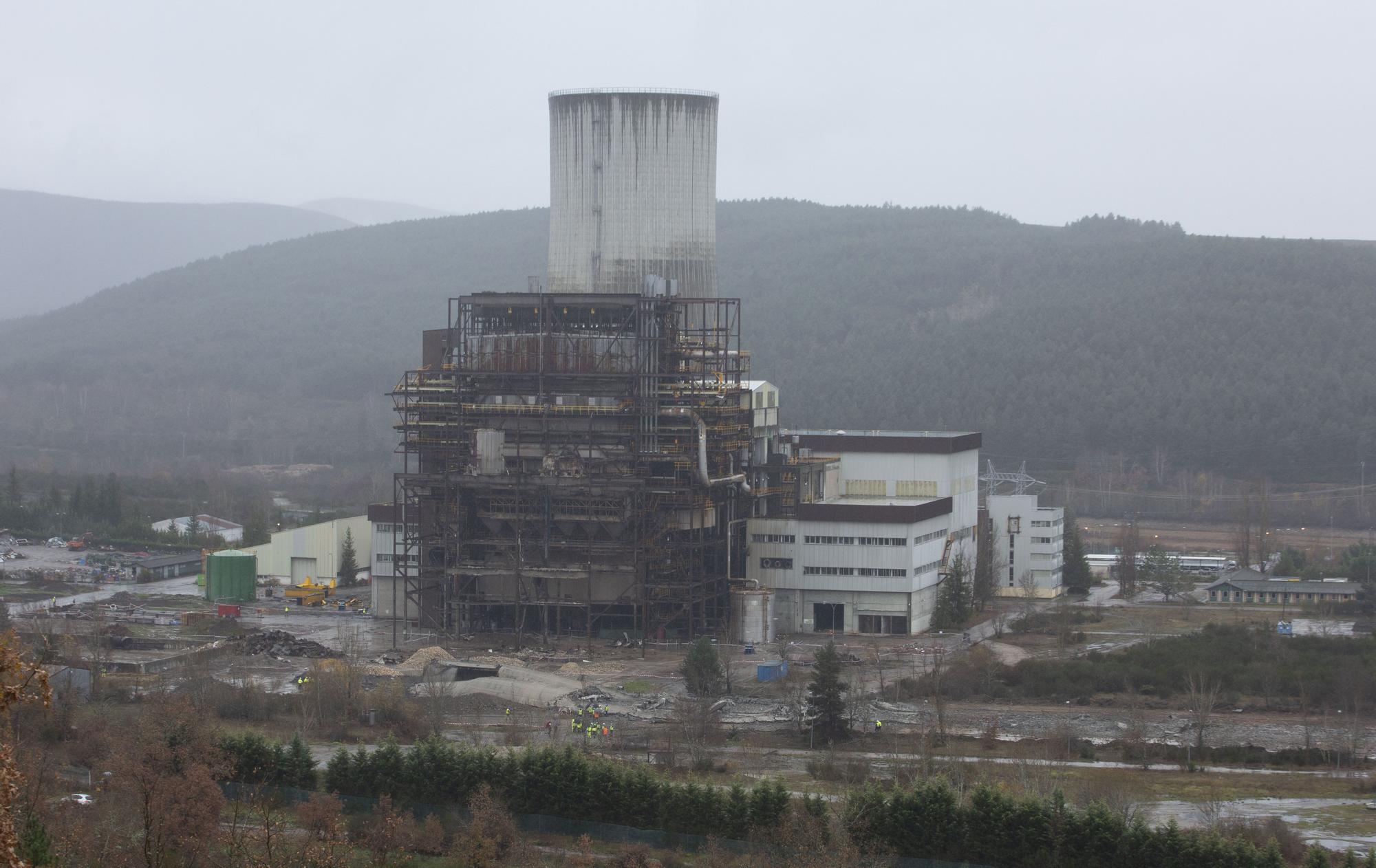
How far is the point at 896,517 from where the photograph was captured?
6694cm

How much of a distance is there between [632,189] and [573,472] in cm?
1444

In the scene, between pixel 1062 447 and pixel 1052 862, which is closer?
pixel 1052 862

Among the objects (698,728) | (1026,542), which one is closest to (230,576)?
(1026,542)

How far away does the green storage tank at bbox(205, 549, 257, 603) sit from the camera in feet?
249

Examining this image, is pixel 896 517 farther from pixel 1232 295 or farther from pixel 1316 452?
pixel 1232 295

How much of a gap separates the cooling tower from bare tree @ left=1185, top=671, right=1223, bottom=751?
89.8 ft

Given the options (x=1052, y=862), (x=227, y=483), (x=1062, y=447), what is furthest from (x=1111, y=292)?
(x=1052, y=862)

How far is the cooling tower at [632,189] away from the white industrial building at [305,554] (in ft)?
60.4

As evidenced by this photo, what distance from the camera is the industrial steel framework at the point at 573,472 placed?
63.3m

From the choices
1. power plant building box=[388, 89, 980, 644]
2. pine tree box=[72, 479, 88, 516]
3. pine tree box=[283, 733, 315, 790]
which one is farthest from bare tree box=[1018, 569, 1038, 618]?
pine tree box=[72, 479, 88, 516]

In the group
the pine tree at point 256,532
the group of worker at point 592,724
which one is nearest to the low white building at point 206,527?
the pine tree at point 256,532

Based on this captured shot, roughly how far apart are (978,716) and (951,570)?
67.2 ft

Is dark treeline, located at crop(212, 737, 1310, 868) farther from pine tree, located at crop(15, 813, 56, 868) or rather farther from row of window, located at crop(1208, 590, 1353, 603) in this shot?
row of window, located at crop(1208, 590, 1353, 603)

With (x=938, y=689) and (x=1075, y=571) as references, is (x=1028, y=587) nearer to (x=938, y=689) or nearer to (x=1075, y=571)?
(x=1075, y=571)
